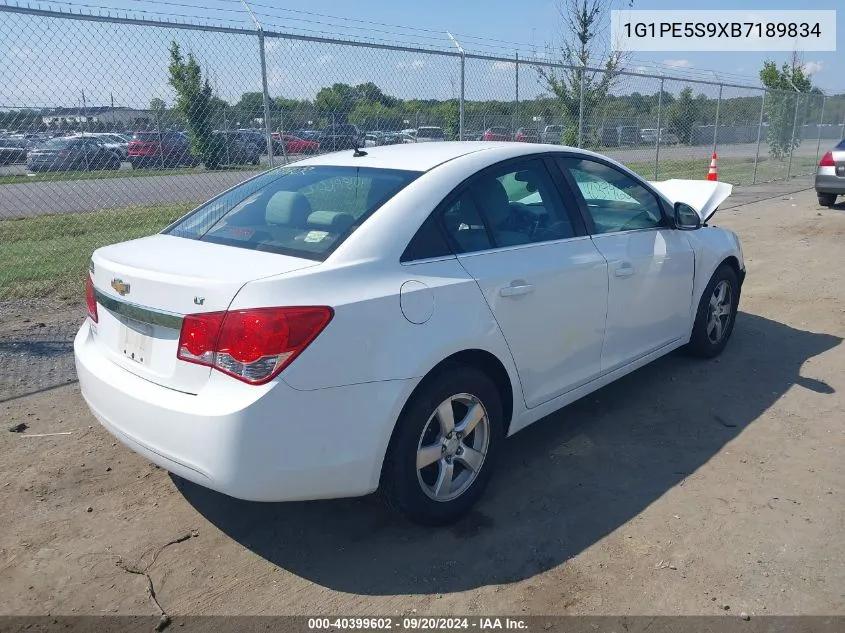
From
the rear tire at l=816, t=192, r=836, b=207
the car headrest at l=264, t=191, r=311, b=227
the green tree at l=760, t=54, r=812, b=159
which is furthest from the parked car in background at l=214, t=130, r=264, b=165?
the green tree at l=760, t=54, r=812, b=159

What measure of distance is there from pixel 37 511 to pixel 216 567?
1.06 meters

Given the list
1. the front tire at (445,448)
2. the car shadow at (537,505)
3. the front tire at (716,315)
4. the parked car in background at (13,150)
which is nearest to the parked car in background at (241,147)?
the parked car in background at (13,150)

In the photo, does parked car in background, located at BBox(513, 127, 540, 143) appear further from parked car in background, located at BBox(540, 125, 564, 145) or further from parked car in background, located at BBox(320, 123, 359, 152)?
parked car in background, located at BBox(320, 123, 359, 152)

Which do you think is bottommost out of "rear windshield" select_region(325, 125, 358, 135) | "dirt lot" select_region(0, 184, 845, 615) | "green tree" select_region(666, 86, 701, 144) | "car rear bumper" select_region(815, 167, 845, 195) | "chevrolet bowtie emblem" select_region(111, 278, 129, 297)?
"dirt lot" select_region(0, 184, 845, 615)

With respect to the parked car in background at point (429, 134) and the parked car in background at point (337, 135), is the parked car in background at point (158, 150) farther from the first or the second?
the parked car in background at point (429, 134)

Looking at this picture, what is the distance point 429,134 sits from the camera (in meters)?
8.88

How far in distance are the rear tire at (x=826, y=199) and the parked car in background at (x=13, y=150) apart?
13.7 meters

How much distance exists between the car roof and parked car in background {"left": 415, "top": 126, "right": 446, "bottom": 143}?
4.86m

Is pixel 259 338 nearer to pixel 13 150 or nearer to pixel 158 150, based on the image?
pixel 13 150

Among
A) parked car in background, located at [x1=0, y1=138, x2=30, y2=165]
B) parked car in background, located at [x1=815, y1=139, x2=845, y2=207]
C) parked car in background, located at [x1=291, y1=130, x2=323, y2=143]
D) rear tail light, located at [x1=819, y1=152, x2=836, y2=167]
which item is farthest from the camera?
rear tail light, located at [x1=819, y1=152, x2=836, y2=167]

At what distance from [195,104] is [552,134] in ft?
24.1

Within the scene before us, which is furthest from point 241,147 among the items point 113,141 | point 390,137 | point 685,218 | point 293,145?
point 685,218

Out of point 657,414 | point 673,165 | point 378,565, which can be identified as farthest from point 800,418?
point 673,165

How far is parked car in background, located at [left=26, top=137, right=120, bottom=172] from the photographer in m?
6.00
